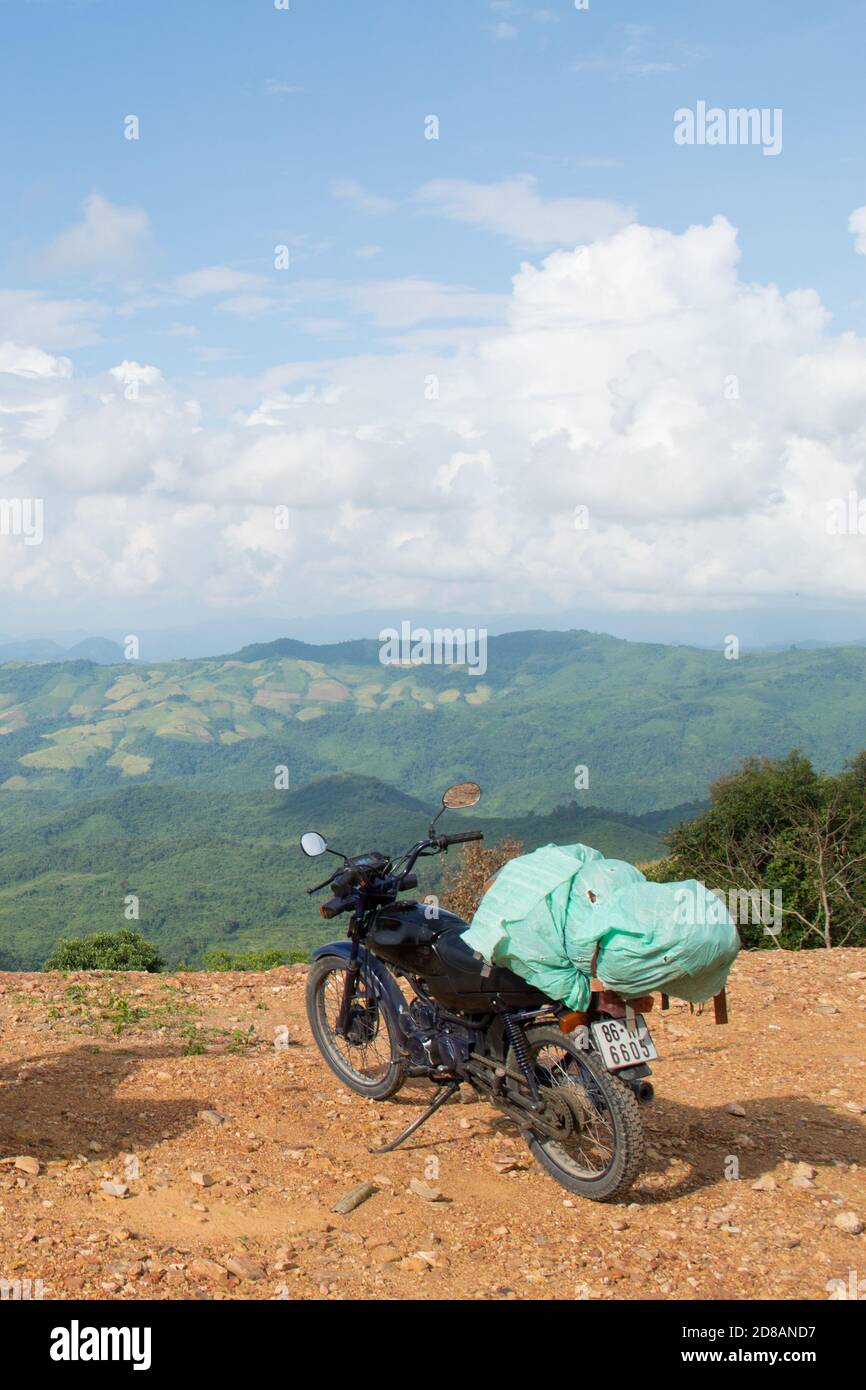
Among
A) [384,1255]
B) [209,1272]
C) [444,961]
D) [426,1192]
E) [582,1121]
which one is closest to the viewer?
[209,1272]

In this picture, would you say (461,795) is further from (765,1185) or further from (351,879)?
(765,1185)

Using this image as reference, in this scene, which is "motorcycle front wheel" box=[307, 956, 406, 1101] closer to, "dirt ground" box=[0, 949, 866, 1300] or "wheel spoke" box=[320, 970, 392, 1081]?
"wheel spoke" box=[320, 970, 392, 1081]

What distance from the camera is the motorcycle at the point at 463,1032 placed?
5070mm

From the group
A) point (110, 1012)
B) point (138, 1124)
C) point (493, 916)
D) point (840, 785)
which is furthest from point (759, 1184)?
point (840, 785)

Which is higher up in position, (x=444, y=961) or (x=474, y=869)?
(x=444, y=961)

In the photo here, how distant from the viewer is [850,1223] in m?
5.01

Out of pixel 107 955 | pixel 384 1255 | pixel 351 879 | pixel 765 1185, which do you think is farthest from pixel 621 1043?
pixel 107 955

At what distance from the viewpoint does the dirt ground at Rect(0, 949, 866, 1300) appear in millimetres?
4406

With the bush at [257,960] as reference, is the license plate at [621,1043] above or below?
above

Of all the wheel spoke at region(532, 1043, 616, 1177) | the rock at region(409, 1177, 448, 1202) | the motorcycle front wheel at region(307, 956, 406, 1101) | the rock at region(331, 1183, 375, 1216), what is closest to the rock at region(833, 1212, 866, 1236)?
the wheel spoke at region(532, 1043, 616, 1177)

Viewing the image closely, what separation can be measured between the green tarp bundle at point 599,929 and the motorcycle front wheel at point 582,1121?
0.32m

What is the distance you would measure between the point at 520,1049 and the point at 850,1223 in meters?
1.66

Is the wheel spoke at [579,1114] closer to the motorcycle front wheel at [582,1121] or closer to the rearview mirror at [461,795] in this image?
the motorcycle front wheel at [582,1121]

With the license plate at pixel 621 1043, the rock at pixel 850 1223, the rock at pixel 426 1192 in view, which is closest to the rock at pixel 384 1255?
the rock at pixel 426 1192
